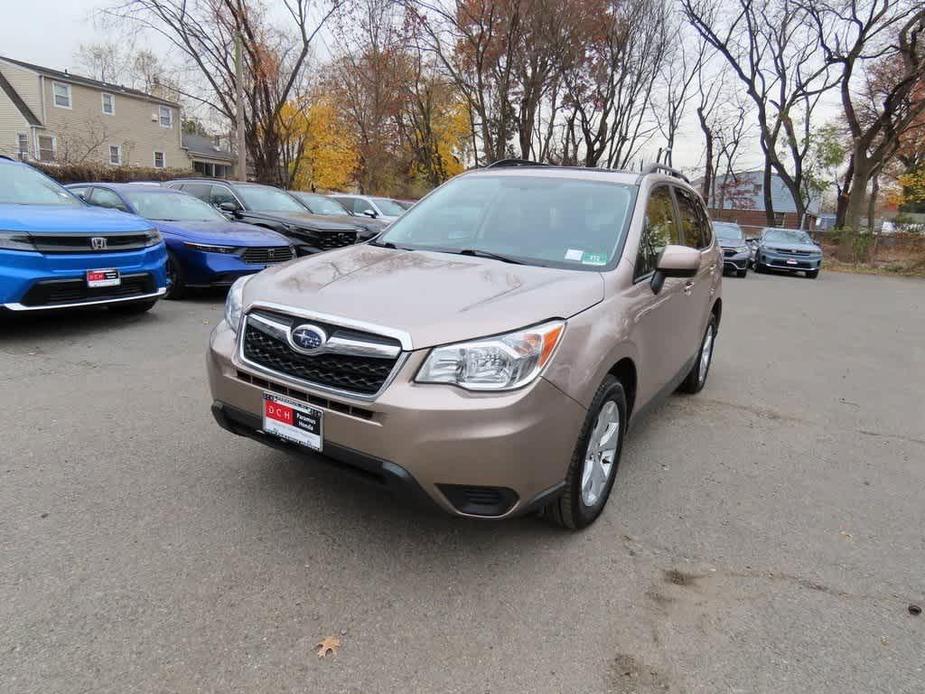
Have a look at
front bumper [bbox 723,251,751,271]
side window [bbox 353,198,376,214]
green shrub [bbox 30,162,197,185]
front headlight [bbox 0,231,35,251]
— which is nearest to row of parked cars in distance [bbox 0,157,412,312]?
front headlight [bbox 0,231,35,251]

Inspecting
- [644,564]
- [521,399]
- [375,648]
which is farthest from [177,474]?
[644,564]

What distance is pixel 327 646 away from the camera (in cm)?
221

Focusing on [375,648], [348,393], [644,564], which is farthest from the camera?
[644,564]

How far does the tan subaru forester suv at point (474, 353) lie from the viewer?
7.73ft

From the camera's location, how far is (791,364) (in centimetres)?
701

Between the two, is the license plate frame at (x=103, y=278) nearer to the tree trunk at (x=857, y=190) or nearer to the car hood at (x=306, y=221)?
the car hood at (x=306, y=221)

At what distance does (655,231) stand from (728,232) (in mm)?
17208

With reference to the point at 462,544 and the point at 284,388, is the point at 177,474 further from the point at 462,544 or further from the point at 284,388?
the point at 462,544

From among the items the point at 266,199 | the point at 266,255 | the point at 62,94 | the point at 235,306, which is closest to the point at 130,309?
the point at 266,255

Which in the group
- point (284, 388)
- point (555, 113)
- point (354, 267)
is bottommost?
point (284, 388)

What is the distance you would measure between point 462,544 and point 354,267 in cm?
144

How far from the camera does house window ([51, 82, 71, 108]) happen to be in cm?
3372

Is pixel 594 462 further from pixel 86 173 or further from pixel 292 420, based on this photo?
pixel 86 173

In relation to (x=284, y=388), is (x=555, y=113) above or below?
above
